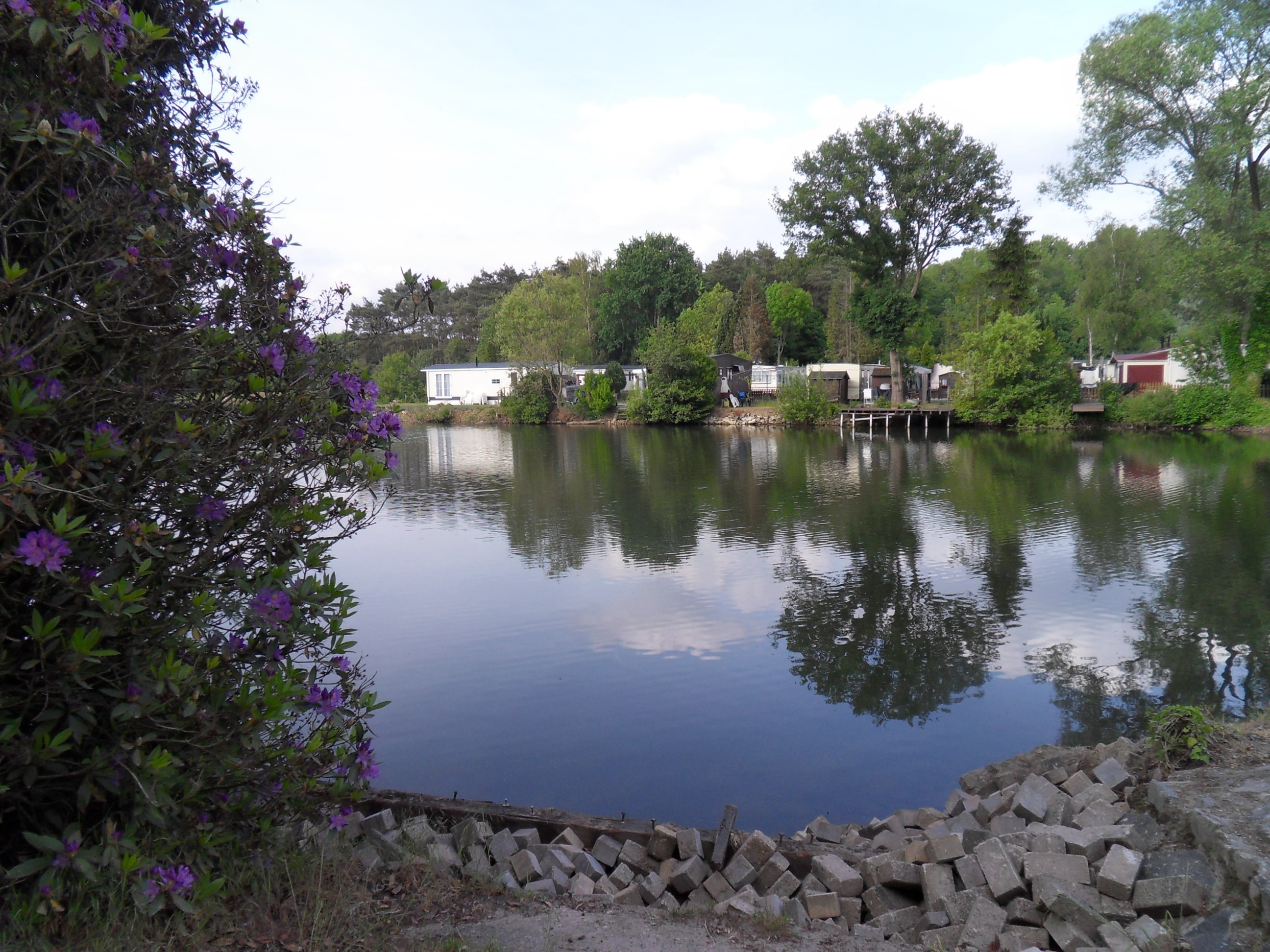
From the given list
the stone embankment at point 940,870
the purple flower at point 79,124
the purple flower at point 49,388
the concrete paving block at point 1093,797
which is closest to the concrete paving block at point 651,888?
the stone embankment at point 940,870

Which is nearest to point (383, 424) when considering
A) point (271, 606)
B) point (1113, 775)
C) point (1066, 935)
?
point (271, 606)

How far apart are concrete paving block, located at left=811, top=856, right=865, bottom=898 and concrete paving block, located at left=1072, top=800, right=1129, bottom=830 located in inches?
54.2

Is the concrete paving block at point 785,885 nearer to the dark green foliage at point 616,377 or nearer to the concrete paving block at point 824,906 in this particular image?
the concrete paving block at point 824,906

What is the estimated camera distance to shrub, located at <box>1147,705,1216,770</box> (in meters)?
5.51

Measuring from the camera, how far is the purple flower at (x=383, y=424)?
404 centimetres

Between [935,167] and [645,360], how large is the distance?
65.7 feet

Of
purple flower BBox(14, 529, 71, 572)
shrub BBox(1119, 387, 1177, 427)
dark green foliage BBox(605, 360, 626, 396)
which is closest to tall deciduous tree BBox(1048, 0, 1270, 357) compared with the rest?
shrub BBox(1119, 387, 1177, 427)

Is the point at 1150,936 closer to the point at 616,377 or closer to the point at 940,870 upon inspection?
the point at 940,870

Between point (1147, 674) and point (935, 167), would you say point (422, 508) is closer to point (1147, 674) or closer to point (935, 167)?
point (1147, 674)

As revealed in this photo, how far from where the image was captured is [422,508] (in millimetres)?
21844

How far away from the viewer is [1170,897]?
396 cm

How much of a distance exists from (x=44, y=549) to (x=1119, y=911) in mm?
4787

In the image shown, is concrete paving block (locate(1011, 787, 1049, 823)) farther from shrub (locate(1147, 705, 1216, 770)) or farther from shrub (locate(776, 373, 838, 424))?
shrub (locate(776, 373, 838, 424))

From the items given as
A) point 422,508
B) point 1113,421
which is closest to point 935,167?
point 1113,421
